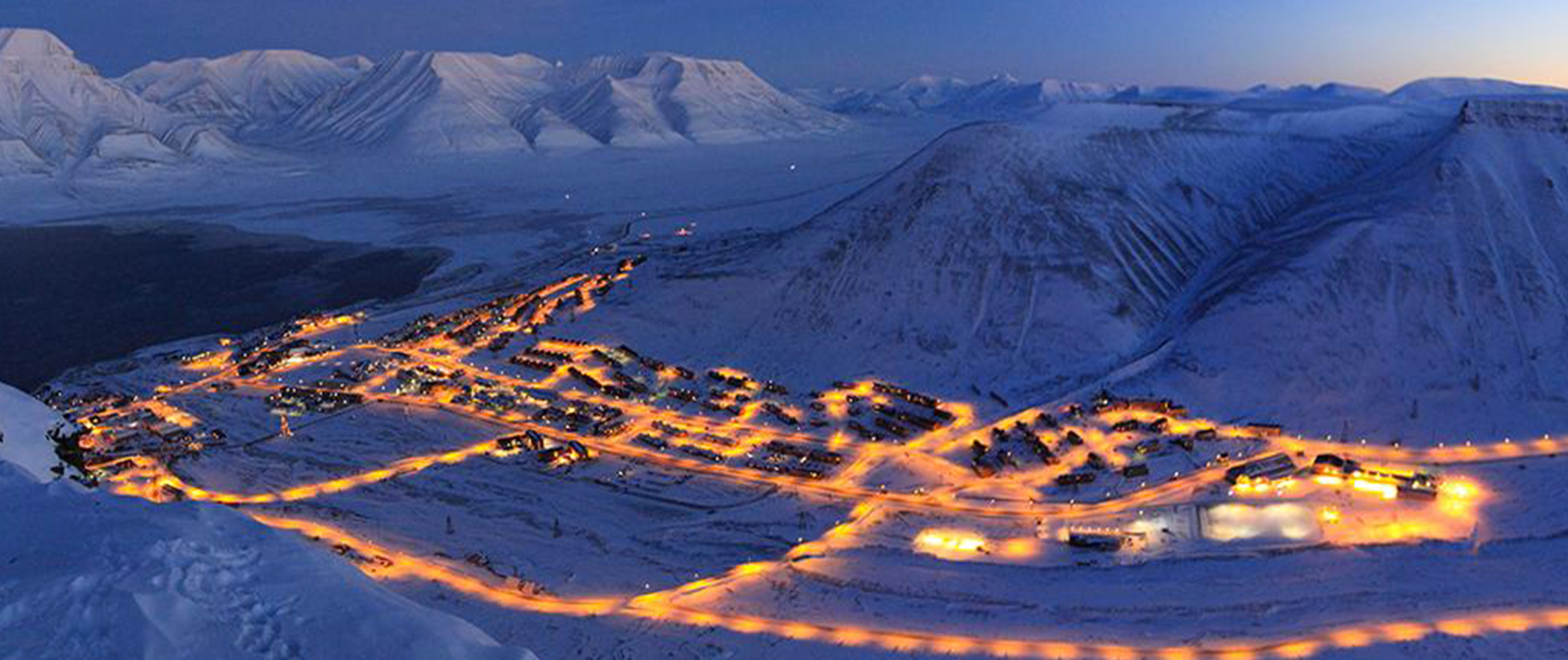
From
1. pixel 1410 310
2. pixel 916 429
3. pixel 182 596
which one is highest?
pixel 182 596

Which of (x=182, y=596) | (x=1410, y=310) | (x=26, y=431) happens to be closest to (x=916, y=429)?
(x=1410, y=310)

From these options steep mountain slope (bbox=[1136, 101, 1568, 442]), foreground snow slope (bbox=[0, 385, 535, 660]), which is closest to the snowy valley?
foreground snow slope (bbox=[0, 385, 535, 660])

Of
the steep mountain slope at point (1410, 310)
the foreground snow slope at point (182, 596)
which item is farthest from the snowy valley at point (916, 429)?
the steep mountain slope at point (1410, 310)

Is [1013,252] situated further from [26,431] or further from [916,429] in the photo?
[26,431]

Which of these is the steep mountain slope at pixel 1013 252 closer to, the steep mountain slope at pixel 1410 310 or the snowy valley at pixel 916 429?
the snowy valley at pixel 916 429

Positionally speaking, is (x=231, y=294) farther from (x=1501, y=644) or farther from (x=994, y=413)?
(x=1501, y=644)

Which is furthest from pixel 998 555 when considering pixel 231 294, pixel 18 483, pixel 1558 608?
pixel 231 294
